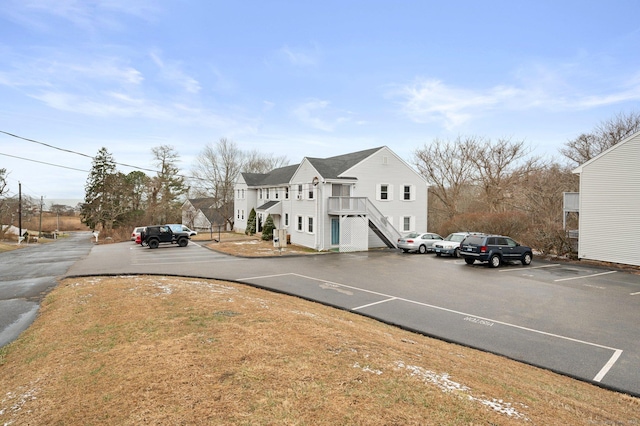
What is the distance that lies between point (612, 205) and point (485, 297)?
12246 mm

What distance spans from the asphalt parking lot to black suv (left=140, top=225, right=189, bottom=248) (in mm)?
7480

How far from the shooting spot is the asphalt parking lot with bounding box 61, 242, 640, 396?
24.2 feet

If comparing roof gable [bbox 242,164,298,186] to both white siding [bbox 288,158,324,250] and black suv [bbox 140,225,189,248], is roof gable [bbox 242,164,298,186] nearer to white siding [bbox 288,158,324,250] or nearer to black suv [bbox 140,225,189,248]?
white siding [bbox 288,158,324,250]

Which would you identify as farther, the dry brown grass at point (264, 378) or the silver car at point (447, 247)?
the silver car at point (447, 247)

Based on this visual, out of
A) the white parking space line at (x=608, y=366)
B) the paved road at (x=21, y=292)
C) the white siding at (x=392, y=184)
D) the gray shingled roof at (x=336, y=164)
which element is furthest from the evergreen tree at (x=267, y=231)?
the white parking space line at (x=608, y=366)

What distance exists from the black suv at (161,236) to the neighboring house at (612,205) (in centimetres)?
2864

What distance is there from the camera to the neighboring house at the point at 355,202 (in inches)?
1011

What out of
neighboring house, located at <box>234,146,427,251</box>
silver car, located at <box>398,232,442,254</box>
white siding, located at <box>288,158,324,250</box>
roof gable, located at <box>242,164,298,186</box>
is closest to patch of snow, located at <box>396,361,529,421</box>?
silver car, located at <box>398,232,442,254</box>

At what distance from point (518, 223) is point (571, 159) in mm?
17354

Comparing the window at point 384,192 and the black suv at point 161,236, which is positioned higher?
the window at point 384,192

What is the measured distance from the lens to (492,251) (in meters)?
18.2

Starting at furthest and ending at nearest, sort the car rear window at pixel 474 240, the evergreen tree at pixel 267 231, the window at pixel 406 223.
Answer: the evergreen tree at pixel 267 231 → the window at pixel 406 223 → the car rear window at pixel 474 240

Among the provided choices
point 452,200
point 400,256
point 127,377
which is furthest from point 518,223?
point 127,377

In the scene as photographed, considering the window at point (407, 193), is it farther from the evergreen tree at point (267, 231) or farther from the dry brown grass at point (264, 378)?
the dry brown grass at point (264, 378)
